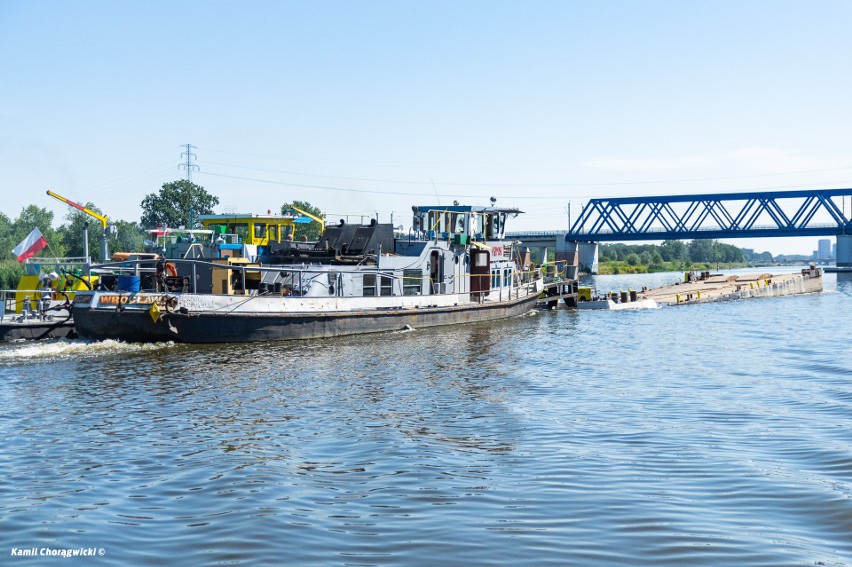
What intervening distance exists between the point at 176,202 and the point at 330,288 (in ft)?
243

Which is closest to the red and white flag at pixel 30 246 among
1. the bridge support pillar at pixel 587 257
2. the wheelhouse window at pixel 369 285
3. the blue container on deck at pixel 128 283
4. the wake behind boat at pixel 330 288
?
the wake behind boat at pixel 330 288

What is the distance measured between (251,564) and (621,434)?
731 cm

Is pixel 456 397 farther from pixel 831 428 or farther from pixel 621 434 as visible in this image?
pixel 831 428

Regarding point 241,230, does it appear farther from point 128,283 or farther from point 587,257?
point 587,257

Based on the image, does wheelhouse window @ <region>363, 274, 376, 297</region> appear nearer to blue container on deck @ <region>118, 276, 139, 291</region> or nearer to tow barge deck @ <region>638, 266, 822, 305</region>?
blue container on deck @ <region>118, 276, 139, 291</region>

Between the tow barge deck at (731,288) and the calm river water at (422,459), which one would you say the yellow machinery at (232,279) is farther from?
the tow barge deck at (731,288)

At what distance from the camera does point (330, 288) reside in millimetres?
30062

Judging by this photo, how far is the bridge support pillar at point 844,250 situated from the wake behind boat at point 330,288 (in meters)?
87.0

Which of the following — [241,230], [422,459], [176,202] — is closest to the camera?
[422,459]

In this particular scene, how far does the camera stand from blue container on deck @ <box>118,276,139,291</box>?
84.5 ft

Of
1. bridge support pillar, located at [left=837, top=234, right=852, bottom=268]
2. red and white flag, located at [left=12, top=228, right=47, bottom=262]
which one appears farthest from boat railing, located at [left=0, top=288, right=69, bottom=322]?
bridge support pillar, located at [left=837, top=234, right=852, bottom=268]

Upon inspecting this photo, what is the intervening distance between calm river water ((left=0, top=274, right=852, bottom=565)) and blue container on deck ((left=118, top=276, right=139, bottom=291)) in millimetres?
2998

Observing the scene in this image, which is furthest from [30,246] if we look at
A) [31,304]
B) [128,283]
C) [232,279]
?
[232,279]

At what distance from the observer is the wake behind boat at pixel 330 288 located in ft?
82.3
